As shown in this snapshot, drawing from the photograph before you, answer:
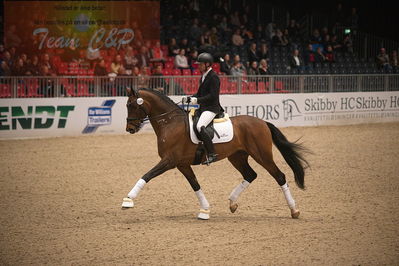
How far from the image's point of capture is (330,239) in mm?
8344

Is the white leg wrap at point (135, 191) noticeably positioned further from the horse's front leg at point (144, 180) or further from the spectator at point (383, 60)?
the spectator at point (383, 60)

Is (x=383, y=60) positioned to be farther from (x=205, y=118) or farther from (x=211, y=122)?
(x=205, y=118)

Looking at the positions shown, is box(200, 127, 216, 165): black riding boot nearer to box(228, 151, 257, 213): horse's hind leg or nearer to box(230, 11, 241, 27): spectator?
box(228, 151, 257, 213): horse's hind leg

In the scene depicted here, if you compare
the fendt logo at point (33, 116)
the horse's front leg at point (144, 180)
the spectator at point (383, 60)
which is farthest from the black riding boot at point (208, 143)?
the spectator at point (383, 60)

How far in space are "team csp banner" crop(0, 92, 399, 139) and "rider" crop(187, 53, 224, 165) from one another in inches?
413

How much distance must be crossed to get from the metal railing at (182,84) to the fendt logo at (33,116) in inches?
16.0

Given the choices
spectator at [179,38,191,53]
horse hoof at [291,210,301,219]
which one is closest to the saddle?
horse hoof at [291,210,301,219]

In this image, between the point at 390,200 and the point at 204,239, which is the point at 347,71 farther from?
the point at 204,239

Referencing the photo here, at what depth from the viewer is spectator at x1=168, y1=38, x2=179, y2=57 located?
78.2 feet

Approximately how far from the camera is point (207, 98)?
31.9ft

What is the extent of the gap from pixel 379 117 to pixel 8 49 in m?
14.6

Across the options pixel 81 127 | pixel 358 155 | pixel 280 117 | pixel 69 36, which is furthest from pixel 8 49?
pixel 358 155

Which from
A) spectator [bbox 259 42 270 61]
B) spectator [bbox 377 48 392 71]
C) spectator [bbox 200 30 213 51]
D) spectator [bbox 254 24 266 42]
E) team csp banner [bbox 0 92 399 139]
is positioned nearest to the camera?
team csp banner [bbox 0 92 399 139]

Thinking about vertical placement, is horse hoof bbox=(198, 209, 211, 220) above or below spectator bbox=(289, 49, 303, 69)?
below
